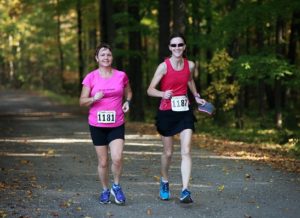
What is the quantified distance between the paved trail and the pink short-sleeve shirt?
120cm

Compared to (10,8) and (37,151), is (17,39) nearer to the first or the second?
(10,8)

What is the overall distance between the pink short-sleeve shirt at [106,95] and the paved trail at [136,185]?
1201 mm

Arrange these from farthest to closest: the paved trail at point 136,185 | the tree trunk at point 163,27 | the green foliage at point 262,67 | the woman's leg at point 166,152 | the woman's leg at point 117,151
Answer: the tree trunk at point 163,27
the green foliage at point 262,67
the woman's leg at point 166,152
the woman's leg at point 117,151
the paved trail at point 136,185

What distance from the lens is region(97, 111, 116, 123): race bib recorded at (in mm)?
7234

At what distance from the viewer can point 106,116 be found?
7.24 m

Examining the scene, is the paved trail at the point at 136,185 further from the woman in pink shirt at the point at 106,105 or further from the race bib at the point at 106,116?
Result: the race bib at the point at 106,116

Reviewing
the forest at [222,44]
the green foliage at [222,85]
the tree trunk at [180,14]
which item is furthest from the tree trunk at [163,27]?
the green foliage at [222,85]

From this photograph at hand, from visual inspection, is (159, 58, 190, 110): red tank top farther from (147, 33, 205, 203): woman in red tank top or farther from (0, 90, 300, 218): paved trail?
(0, 90, 300, 218): paved trail

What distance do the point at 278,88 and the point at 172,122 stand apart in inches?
624

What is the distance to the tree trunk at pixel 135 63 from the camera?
2330 cm

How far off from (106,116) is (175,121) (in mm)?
990

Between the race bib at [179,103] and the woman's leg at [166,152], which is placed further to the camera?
the woman's leg at [166,152]

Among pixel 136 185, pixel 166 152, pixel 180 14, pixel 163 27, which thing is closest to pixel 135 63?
pixel 163 27

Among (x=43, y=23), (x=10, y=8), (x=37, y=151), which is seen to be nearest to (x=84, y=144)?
(x=37, y=151)
